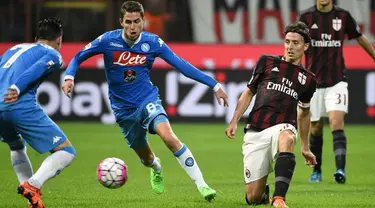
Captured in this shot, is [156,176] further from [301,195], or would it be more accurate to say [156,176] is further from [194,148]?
[194,148]

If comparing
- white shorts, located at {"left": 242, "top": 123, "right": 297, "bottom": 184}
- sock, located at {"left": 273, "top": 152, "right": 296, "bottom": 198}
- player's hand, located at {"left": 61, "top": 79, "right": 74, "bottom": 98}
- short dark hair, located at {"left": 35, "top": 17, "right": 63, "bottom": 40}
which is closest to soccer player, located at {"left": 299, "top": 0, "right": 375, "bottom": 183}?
white shorts, located at {"left": 242, "top": 123, "right": 297, "bottom": 184}

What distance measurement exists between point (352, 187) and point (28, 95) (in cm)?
388

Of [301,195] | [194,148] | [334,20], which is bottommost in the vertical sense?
[194,148]

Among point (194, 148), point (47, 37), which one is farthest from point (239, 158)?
point (47, 37)

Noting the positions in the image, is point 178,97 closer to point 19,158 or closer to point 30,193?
point 19,158

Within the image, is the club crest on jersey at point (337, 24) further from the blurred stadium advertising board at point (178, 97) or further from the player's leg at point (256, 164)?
the blurred stadium advertising board at point (178, 97)

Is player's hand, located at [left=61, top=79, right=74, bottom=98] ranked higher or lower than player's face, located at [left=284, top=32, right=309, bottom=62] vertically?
lower

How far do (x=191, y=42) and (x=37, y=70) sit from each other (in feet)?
40.3

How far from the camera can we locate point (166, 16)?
1984 centimetres

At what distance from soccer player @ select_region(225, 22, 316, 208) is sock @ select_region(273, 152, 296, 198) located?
0.99 ft

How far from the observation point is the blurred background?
18.1m

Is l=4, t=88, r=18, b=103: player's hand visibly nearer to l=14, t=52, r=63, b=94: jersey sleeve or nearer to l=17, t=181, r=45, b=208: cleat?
l=14, t=52, r=63, b=94: jersey sleeve

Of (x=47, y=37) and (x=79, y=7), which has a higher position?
(x=47, y=37)

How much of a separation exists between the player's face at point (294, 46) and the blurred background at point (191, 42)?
31.2 feet
